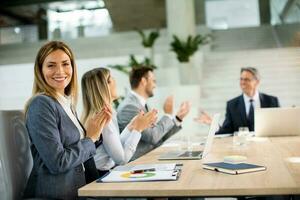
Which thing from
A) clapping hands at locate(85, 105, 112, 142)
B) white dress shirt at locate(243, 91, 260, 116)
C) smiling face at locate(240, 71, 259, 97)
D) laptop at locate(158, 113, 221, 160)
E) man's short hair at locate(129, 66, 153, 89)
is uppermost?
man's short hair at locate(129, 66, 153, 89)

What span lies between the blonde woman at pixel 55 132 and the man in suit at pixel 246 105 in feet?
6.91

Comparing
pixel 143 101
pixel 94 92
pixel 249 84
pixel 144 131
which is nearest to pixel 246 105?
pixel 249 84

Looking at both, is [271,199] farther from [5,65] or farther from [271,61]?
[5,65]

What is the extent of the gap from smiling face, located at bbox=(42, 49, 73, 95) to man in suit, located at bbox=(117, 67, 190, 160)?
1054mm

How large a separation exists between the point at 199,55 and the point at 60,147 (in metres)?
7.09

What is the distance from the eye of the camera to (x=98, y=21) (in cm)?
1155

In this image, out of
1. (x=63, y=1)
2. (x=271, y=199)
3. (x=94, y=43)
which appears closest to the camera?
(x=271, y=199)

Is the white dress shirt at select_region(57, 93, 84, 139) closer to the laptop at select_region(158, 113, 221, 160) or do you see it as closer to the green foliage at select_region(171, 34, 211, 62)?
the laptop at select_region(158, 113, 221, 160)

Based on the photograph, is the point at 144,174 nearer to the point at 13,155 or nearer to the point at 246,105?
the point at 13,155

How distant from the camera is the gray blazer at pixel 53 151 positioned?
4.86 ft

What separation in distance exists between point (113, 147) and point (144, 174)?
0.59 metres

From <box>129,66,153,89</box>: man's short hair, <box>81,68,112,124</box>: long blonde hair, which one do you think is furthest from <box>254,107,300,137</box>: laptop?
<box>81,68,112,124</box>: long blonde hair

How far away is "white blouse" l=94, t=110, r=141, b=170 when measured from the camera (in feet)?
6.66

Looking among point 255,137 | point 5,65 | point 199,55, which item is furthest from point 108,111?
point 5,65
